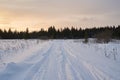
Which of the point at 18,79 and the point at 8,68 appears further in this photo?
the point at 8,68

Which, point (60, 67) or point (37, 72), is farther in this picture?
point (60, 67)

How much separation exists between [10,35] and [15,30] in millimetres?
7637

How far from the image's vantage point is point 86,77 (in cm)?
742

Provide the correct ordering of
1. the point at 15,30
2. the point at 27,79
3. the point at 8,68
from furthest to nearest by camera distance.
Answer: the point at 15,30 → the point at 8,68 → the point at 27,79

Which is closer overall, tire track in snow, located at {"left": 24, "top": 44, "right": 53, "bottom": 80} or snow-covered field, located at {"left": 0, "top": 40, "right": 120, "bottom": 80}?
tire track in snow, located at {"left": 24, "top": 44, "right": 53, "bottom": 80}

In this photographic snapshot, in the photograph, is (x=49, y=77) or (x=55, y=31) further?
(x=55, y=31)

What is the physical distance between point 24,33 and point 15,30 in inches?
200

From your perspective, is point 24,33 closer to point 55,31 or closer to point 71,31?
point 55,31

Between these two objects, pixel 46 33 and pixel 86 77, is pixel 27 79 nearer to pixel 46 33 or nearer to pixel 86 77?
pixel 86 77

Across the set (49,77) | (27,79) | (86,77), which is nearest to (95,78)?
(86,77)

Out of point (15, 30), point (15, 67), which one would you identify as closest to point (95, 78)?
point (15, 67)

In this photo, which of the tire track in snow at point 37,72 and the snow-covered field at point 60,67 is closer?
the tire track in snow at point 37,72

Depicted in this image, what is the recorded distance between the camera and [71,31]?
10794cm

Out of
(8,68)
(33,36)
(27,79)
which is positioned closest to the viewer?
(27,79)
